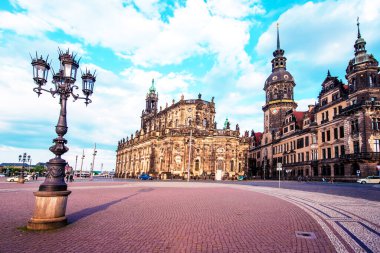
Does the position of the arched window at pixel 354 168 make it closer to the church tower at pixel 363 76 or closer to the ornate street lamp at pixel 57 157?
the church tower at pixel 363 76

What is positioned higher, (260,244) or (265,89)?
(265,89)

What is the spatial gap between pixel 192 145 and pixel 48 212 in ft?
195

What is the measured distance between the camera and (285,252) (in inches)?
222

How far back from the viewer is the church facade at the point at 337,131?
41.2m

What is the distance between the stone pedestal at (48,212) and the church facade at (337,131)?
25.7m

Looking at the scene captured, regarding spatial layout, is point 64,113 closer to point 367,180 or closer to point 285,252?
point 285,252

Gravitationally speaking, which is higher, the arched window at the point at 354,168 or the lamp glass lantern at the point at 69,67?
the lamp glass lantern at the point at 69,67

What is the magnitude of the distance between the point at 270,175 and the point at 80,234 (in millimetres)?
71082

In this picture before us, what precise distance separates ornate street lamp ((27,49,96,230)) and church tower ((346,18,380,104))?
45.5 m

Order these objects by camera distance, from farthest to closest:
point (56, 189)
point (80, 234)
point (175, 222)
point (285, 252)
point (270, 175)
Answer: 1. point (270, 175)
2. point (175, 222)
3. point (56, 189)
4. point (80, 234)
5. point (285, 252)

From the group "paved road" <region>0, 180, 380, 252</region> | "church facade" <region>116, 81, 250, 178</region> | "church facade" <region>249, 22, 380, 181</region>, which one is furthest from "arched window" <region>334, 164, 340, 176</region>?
"paved road" <region>0, 180, 380, 252</region>

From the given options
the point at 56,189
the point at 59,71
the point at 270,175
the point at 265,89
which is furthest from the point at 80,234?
the point at 265,89

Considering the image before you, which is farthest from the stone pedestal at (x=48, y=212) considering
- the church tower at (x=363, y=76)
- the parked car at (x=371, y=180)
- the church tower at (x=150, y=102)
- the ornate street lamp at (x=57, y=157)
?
the church tower at (x=150, y=102)

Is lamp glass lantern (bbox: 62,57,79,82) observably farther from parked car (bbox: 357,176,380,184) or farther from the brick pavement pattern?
parked car (bbox: 357,176,380,184)
